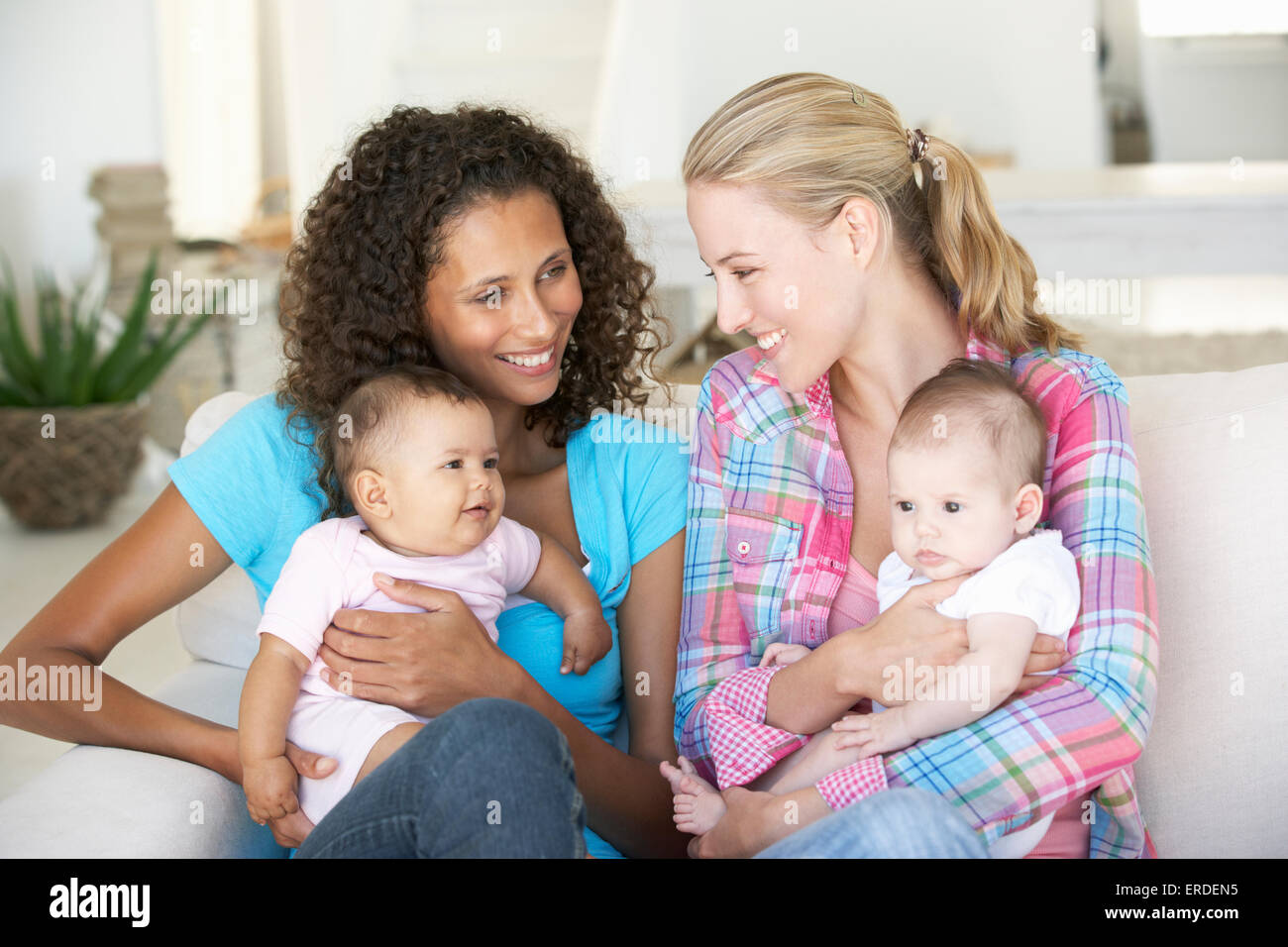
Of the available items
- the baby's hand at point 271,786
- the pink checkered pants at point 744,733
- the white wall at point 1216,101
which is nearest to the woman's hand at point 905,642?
the pink checkered pants at point 744,733

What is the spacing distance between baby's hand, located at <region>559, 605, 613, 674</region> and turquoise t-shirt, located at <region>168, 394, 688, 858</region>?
2.0 inches

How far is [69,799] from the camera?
1377mm

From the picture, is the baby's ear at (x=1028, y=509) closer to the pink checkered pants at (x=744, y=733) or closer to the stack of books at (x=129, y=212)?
the pink checkered pants at (x=744, y=733)

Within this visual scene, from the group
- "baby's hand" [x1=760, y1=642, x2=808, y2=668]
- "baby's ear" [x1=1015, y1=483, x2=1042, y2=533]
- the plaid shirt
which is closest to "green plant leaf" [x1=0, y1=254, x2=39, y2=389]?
the plaid shirt

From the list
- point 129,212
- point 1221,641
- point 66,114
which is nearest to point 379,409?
point 1221,641

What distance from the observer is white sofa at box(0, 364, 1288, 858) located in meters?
1.39

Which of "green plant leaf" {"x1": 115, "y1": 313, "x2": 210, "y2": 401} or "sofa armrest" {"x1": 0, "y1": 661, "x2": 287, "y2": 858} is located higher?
"green plant leaf" {"x1": 115, "y1": 313, "x2": 210, "y2": 401}

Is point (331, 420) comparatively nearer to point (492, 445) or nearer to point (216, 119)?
point (492, 445)

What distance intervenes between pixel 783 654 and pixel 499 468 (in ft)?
1.64

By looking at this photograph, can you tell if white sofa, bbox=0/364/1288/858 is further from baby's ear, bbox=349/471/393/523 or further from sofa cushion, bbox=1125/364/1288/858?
baby's ear, bbox=349/471/393/523

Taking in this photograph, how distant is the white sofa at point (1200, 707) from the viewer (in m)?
1.39

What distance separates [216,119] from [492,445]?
557 cm

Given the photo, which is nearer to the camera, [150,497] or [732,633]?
[732,633]
